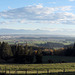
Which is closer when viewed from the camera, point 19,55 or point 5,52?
point 19,55

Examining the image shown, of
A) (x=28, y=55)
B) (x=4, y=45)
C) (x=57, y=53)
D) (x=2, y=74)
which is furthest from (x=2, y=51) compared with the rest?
(x=2, y=74)

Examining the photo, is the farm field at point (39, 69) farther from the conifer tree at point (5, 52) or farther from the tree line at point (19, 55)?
the conifer tree at point (5, 52)

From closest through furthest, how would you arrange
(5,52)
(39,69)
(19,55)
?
1. (39,69)
2. (19,55)
3. (5,52)

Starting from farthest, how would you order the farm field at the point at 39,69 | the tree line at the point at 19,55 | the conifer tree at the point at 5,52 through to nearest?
the conifer tree at the point at 5,52, the tree line at the point at 19,55, the farm field at the point at 39,69

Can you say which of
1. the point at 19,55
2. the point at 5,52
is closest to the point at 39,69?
the point at 19,55

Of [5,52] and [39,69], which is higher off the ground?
[39,69]

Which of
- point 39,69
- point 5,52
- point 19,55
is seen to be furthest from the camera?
point 5,52

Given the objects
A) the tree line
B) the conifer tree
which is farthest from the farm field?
the conifer tree

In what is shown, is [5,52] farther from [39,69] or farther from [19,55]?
[39,69]

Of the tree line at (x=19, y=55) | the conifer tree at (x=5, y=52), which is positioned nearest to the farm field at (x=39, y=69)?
the tree line at (x=19, y=55)

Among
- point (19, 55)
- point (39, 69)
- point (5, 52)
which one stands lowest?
point (19, 55)

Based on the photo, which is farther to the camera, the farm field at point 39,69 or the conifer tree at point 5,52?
Result: the conifer tree at point 5,52

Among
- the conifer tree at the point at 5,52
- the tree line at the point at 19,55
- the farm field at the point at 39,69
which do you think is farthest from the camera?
the conifer tree at the point at 5,52

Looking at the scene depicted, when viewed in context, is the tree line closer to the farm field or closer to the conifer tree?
the conifer tree
